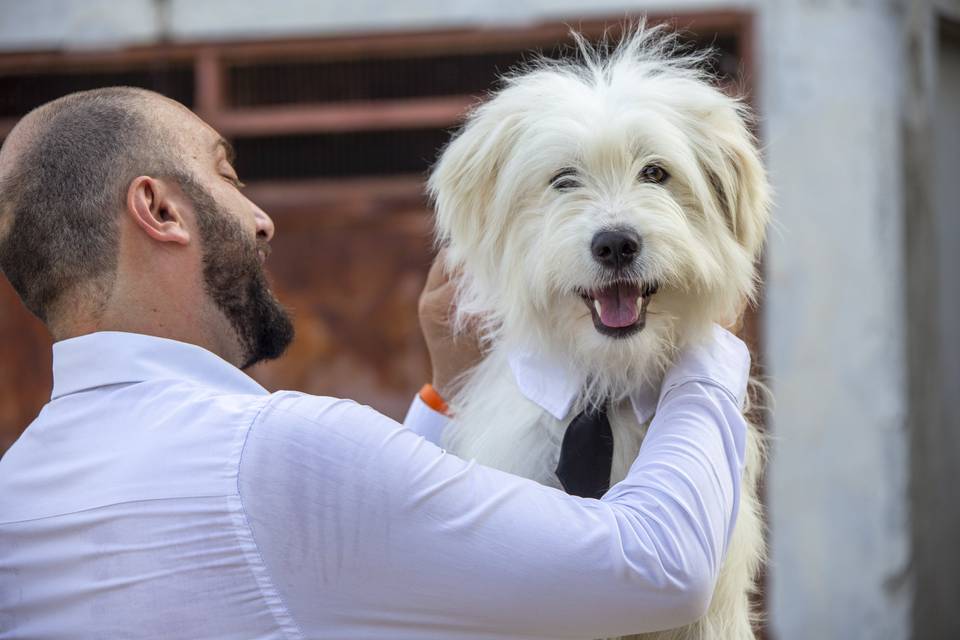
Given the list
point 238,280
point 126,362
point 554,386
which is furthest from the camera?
point 554,386

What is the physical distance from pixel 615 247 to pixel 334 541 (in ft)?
2.70

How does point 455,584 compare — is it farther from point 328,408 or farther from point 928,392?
point 928,392

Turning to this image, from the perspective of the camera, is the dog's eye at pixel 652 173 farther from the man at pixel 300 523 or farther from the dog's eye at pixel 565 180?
the man at pixel 300 523

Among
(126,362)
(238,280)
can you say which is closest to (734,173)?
(238,280)

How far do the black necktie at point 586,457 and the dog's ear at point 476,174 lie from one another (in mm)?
476

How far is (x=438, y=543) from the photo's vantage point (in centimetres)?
168

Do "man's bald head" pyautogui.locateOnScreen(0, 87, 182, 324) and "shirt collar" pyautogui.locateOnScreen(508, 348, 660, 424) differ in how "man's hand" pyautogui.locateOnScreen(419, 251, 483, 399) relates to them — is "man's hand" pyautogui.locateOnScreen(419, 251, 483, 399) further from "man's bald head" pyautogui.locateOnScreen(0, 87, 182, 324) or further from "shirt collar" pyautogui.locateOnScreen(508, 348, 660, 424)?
"man's bald head" pyautogui.locateOnScreen(0, 87, 182, 324)

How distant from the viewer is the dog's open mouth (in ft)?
7.39

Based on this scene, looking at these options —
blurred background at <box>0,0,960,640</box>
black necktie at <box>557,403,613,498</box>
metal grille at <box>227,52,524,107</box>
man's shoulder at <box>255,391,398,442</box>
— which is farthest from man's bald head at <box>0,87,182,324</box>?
metal grille at <box>227,52,524,107</box>

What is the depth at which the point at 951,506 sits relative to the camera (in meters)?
5.86

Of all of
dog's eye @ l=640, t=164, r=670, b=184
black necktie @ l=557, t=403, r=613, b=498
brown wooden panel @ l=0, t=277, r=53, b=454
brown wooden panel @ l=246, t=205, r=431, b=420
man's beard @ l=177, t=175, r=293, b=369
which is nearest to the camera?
man's beard @ l=177, t=175, r=293, b=369

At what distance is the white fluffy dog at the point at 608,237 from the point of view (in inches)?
88.2

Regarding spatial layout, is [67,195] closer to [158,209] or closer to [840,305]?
[158,209]

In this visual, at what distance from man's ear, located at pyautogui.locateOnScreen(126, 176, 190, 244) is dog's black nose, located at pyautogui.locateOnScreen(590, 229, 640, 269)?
2.51 feet
